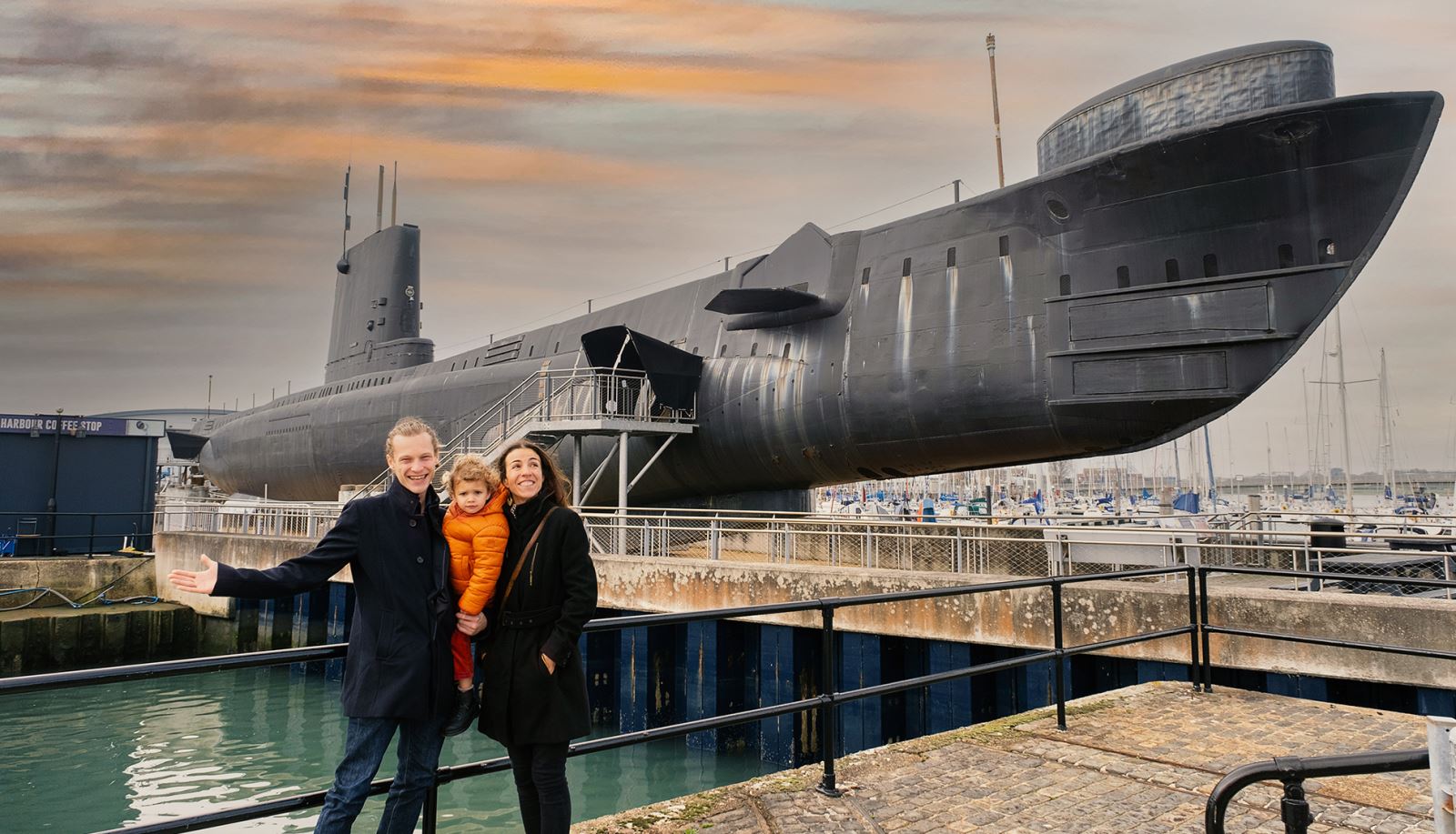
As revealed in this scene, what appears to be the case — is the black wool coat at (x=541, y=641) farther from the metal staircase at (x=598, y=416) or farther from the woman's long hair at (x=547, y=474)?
the metal staircase at (x=598, y=416)

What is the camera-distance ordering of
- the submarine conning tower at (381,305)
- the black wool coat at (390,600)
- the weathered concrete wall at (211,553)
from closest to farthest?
the black wool coat at (390,600)
the weathered concrete wall at (211,553)
the submarine conning tower at (381,305)

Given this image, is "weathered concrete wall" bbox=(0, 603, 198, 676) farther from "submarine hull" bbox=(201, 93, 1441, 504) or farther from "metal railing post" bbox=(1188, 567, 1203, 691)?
"metal railing post" bbox=(1188, 567, 1203, 691)

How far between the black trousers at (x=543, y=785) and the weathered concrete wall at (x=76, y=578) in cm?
2265

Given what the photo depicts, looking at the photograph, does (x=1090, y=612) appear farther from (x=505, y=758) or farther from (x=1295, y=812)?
(x=505, y=758)

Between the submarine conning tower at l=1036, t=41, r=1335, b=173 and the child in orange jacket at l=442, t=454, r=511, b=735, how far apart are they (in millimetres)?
11376

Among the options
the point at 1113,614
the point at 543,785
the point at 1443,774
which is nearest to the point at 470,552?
the point at 543,785

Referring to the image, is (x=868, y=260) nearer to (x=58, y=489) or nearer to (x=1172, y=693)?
(x=1172, y=693)

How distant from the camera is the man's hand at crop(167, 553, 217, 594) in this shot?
9.53 ft

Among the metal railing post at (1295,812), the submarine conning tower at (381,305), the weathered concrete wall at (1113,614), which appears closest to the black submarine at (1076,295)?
the weathered concrete wall at (1113,614)

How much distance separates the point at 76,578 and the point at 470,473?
23295 millimetres

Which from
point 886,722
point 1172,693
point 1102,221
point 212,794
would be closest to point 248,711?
point 212,794

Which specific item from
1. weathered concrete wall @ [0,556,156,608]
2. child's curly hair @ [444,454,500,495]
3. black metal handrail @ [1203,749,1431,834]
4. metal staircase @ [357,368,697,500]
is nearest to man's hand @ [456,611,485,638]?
child's curly hair @ [444,454,500,495]

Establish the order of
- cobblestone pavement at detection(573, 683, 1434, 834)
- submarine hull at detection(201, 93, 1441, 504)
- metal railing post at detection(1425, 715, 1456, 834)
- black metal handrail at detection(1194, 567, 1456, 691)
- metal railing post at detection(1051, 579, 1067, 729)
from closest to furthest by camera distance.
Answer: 1. metal railing post at detection(1425, 715, 1456, 834)
2. cobblestone pavement at detection(573, 683, 1434, 834)
3. metal railing post at detection(1051, 579, 1067, 729)
4. black metal handrail at detection(1194, 567, 1456, 691)
5. submarine hull at detection(201, 93, 1441, 504)

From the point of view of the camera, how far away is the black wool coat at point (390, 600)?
331cm
